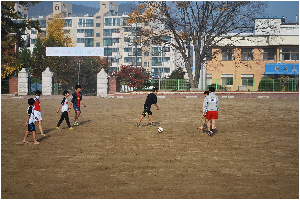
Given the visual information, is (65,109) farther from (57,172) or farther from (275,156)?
(275,156)

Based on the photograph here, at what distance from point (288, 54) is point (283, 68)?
2.68 meters

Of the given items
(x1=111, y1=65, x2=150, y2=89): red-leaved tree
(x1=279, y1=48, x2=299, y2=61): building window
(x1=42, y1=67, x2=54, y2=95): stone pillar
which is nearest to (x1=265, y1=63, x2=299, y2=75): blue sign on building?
(x1=279, y1=48, x2=299, y2=61): building window

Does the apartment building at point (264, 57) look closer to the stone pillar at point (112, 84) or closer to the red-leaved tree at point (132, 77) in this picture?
the red-leaved tree at point (132, 77)

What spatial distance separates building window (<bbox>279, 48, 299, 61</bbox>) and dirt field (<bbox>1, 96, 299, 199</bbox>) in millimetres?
38904

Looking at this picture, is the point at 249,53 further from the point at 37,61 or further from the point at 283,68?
the point at 37,61

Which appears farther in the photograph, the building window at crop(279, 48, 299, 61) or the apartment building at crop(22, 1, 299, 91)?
the building window at crop(279, 48, 299, 61)

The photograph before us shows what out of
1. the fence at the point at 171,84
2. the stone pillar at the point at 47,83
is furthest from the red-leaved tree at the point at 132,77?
the stone pillar at the point at 47,83

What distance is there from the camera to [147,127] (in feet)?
57.0

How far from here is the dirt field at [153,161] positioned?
826cm

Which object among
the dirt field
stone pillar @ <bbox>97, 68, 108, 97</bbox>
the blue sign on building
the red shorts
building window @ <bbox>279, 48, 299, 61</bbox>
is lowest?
the dirt field

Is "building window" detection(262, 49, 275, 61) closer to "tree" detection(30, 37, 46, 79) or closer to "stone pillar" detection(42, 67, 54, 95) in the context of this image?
"stone pillar" detection(42, 67, 54, 95)

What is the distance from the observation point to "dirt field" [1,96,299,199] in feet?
27.1

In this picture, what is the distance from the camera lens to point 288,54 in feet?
183

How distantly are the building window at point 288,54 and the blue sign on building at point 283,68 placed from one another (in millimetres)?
1458
